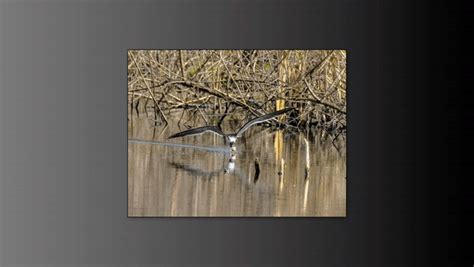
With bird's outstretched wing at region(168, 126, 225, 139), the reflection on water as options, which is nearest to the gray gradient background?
the reflection on water

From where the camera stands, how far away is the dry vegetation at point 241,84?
14.2 feet

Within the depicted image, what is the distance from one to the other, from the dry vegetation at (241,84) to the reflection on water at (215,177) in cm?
13

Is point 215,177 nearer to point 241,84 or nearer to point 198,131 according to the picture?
point 198,131

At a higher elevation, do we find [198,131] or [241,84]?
[241,84]

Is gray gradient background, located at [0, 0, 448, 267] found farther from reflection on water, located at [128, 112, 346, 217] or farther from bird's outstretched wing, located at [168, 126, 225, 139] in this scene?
bird's outstretched wing, located at [168, 126, 225, 139]

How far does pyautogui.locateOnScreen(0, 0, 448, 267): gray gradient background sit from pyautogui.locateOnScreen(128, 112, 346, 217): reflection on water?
79 mm

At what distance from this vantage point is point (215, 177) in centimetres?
432
